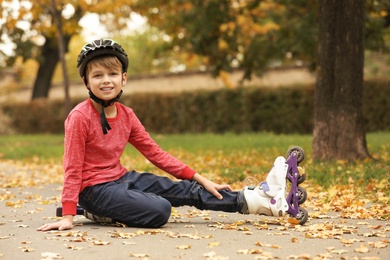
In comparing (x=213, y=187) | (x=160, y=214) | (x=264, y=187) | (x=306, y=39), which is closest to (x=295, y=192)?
(x=264, y=187)

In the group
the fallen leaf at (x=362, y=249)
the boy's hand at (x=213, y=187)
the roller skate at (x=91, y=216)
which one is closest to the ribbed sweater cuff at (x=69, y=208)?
the roller skate at (x=91, y=216)

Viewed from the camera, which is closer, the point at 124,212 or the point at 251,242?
the point at 251,242

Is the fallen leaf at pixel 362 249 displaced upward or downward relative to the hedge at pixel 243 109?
downward

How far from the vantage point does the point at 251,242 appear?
464 cm

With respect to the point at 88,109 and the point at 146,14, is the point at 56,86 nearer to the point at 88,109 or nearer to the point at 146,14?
the point at 146,14

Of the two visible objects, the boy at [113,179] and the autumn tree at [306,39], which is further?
the autumn tree at [306,39]

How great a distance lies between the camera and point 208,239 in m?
4.80

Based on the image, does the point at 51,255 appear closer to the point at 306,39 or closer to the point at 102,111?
the point at 102,111

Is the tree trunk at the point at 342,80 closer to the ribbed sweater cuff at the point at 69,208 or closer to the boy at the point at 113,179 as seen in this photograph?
the boy at the point at 113,179

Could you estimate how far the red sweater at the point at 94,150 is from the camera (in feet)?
17.1

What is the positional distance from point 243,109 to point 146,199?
1608 cm

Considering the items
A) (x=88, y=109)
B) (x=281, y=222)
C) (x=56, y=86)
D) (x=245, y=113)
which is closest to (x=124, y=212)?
(x=88, y=109)

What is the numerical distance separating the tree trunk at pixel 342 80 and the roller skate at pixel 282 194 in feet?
14.4

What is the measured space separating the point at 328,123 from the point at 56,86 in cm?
2734
